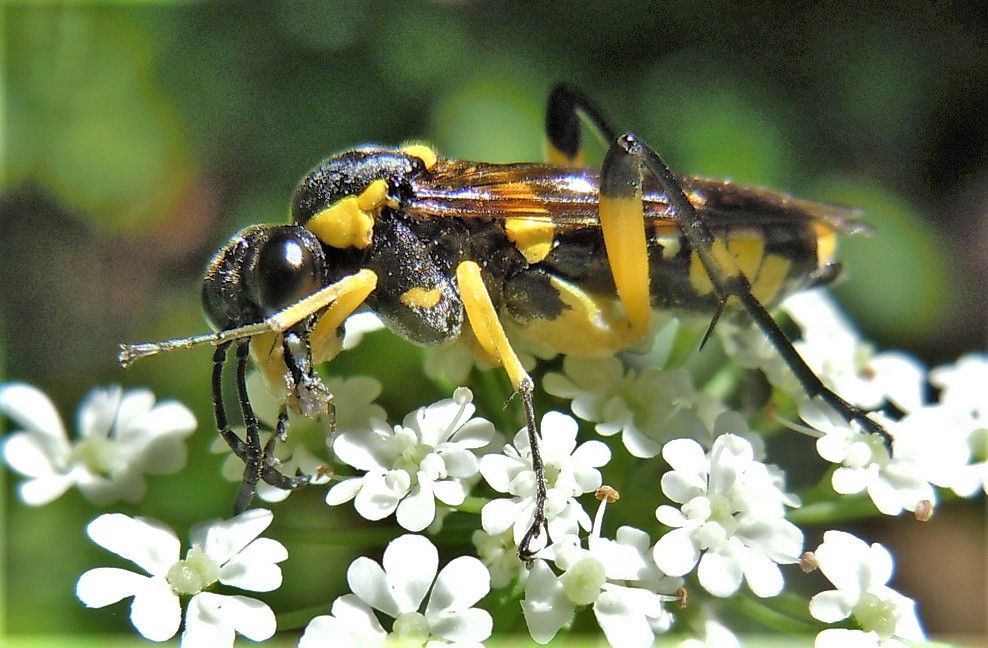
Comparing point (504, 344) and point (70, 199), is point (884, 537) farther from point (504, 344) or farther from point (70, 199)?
point (70, 199)

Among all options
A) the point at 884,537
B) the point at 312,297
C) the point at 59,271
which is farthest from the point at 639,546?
the point at 59,271

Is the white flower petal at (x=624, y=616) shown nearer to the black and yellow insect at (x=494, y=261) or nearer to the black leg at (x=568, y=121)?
the black and yellow insect at (x=494, y=261)

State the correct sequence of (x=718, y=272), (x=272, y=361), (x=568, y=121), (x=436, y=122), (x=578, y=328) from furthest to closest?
(x=436, y=122) → (x=568, y=121) → (x=578, y=328) → (x=718, y=272) → (x=272, y=361)

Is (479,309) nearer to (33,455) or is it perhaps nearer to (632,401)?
(632,401)

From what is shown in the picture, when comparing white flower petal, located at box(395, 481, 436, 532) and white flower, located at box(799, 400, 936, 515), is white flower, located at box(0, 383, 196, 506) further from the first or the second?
white flower, located at box(799, 400, 936, 515)

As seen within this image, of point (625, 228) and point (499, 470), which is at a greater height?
point (625, 228)

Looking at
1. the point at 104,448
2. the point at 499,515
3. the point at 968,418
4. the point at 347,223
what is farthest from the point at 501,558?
the point at 968,418

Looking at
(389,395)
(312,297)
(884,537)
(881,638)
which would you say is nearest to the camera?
→ (881,638)
